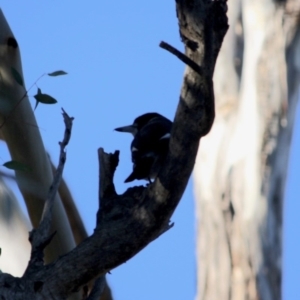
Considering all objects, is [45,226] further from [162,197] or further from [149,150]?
[149,150]

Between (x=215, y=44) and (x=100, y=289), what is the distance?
0.65 m

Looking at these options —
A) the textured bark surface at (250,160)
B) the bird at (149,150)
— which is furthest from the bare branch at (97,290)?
the textured bark surface at (250,160)

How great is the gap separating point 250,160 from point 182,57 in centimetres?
244

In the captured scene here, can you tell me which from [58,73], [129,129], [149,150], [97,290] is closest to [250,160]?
[129,129]

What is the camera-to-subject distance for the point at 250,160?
4133 mm

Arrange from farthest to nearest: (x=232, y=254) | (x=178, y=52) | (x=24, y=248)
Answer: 1. (x=232, y=254)
2. (x=24, y=248)
3. (x=178, y=52)

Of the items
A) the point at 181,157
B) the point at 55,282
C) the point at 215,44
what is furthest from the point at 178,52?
the point at 55,282

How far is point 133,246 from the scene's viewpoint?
1.84m

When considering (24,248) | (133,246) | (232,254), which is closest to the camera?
(133,246)

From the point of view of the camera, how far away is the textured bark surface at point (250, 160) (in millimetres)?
4016

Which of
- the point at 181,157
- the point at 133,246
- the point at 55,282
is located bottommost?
the point at 55,282

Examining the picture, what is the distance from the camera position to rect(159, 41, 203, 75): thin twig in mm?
1728

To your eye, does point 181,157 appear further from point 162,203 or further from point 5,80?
point 5,80

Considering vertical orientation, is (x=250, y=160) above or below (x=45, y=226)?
above
